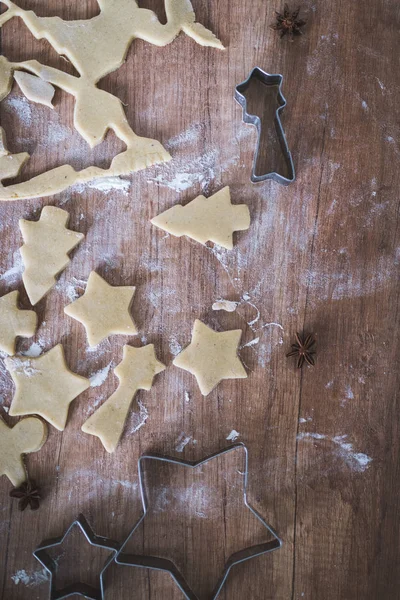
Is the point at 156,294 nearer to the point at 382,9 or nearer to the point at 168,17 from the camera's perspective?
the point at 168,17

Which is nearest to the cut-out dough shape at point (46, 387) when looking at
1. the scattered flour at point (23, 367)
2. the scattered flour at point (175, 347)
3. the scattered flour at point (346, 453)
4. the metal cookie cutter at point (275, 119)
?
the scattered flour at point (23, 367)

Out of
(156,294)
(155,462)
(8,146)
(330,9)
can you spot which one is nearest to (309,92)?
(330,9)

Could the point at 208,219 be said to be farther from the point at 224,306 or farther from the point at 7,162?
the point at 7,162

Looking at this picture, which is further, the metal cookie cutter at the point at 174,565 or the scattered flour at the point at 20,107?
the scattered flour at the point at 20,107

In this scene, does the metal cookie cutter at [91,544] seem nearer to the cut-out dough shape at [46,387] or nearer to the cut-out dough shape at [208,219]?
the cut-out dough shape at [46,387]

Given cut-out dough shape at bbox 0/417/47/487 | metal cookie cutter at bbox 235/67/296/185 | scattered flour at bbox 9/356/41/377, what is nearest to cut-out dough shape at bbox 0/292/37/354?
scattered flour at bbox 9/356/41/377

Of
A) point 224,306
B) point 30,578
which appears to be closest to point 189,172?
point 224,306

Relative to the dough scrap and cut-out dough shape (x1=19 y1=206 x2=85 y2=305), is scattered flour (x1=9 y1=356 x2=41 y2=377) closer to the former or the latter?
cut-out dough shape (x1=19 y1=206 x2=85 y2=305)
